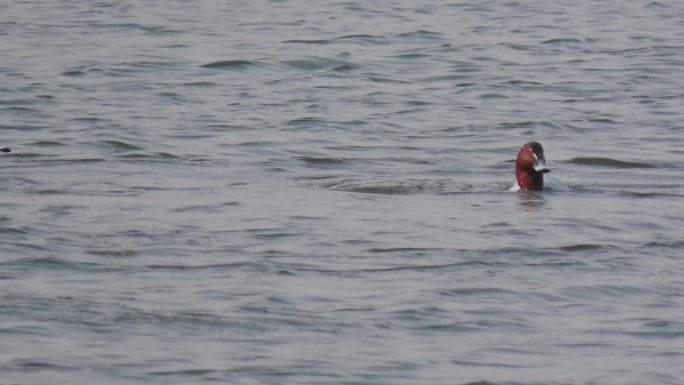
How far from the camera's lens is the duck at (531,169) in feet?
42.0

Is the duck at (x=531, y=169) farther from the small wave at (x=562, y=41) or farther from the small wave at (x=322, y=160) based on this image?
the small wave at (x=562, y=41)

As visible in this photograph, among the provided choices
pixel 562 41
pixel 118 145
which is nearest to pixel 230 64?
pixel 562 41

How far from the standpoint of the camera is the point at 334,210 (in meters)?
11.9

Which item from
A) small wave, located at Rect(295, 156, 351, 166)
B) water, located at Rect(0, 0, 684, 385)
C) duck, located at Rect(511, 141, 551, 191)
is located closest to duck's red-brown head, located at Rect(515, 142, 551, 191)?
duck, located at Rect(511, 141, 551, 191)

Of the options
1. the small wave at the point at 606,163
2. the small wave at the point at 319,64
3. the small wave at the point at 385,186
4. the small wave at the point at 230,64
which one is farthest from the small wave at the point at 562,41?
the small wave at the point at 385,186

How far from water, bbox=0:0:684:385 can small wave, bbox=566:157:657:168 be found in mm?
33

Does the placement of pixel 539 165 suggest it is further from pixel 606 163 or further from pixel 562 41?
pixel 562 41

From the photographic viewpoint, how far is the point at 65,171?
13.5m

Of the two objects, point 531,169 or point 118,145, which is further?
point 118,145

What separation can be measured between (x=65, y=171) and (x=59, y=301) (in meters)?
5.07

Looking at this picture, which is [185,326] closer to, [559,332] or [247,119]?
[559,332]

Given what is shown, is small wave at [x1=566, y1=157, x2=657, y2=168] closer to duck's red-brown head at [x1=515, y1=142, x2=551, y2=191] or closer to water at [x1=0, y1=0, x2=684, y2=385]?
water at [x1=0, y1=0, x2=684, y2=385]

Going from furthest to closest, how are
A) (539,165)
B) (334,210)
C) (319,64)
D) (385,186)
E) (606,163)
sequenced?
(319,64) < (606,163) < (385,186) < (539,165) < (334,210)

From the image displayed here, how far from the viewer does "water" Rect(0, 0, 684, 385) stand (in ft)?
25.7
